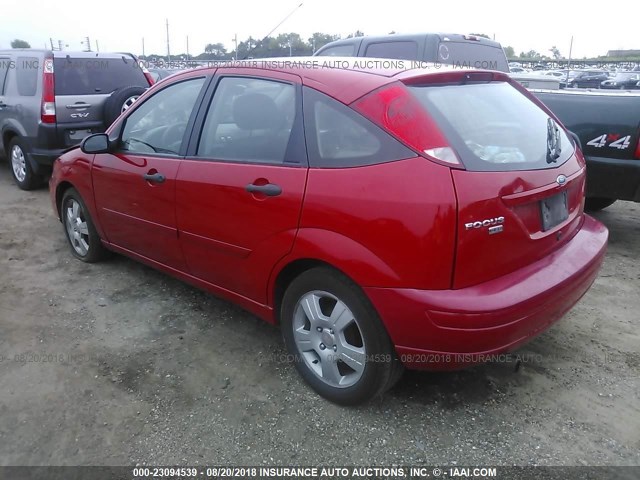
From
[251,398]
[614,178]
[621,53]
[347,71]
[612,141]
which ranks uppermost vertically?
[621,53]

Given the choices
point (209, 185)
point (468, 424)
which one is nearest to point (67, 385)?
point (209, 185)

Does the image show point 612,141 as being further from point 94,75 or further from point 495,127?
point 94,75

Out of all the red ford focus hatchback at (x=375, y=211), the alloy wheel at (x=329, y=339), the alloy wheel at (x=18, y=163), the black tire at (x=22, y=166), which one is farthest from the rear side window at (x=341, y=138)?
the alloy wheel at (x=18, y=163)

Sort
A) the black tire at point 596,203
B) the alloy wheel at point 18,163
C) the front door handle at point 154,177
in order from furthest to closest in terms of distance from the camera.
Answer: the alloy wheel at point 18,163 < the black tire at point 596,203 < the front door handle at point 154,177

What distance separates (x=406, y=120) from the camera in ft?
A: 7.71

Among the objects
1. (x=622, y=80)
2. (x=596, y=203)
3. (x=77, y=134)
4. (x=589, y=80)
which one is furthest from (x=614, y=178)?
(x=589, y=80)

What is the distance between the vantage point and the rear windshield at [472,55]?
6.89 m

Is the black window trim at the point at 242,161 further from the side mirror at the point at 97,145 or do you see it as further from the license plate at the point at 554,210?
the license plate at the point at 554,210

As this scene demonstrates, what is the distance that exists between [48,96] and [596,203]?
6721 mm

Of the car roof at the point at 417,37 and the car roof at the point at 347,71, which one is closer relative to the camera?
the car roof at the point at 347,71

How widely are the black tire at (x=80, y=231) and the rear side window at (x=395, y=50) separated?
14.4ft

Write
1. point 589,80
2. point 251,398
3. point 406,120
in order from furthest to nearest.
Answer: point 589,80 → point 251,398 → point 406,120

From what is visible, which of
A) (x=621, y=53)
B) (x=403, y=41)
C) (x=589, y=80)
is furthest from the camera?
(x=621, y=53)

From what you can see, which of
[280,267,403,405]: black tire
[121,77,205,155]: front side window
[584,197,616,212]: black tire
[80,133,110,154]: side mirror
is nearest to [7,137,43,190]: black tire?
[80,133,110,154]: side mirror
